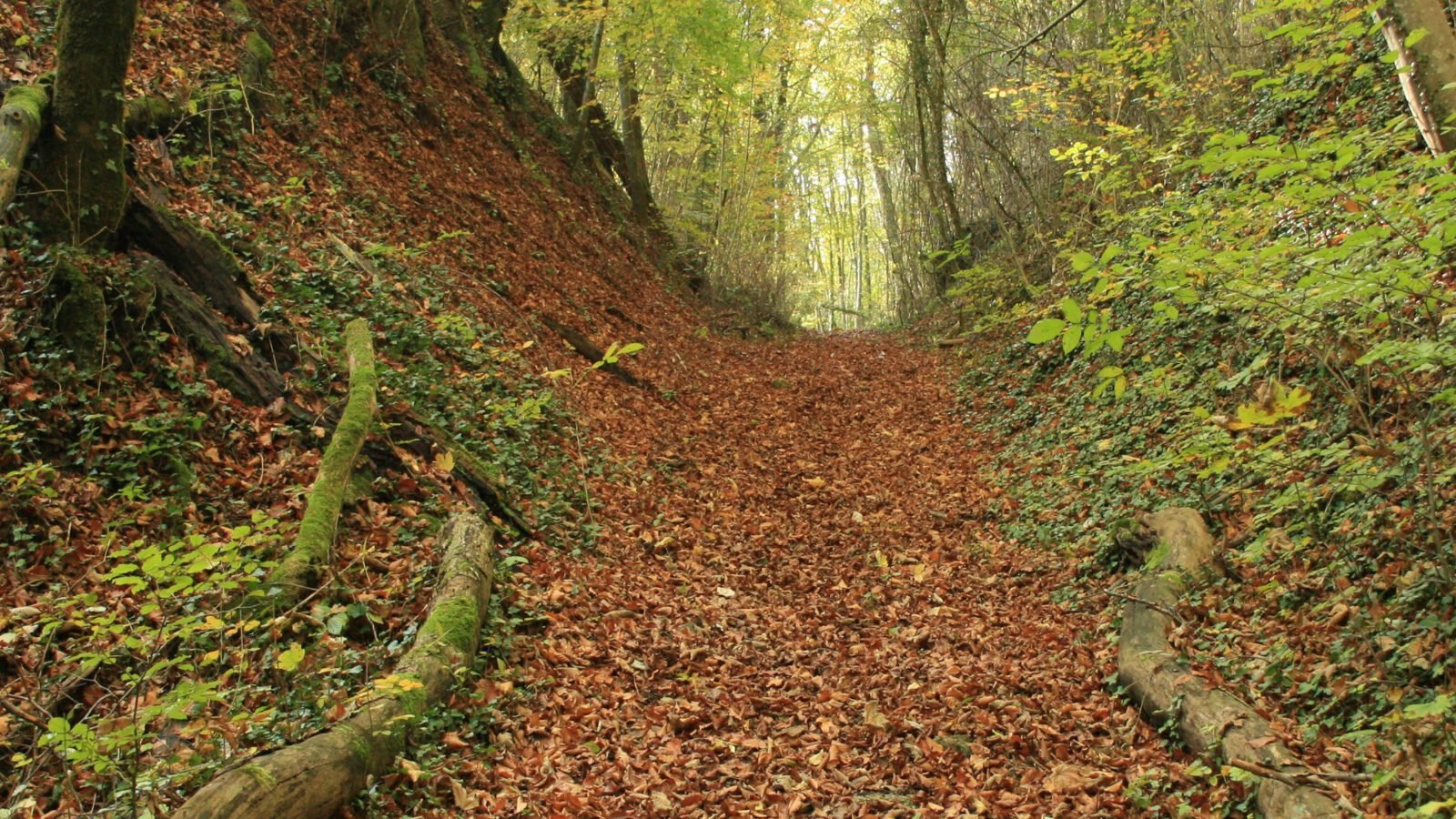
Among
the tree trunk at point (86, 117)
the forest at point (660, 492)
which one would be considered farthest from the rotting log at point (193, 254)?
the tree trunk at point (86, 117)

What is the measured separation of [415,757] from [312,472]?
250 cm

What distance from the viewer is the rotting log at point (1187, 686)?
3408 mm

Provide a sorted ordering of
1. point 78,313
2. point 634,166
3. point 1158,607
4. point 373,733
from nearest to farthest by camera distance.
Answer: point 373,733
point 1158,607
point 78,313
point 634,166

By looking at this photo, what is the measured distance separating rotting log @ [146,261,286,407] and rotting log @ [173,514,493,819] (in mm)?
1891

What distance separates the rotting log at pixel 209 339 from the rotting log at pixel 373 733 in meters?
1.89

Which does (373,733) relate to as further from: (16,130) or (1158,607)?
(16,130)

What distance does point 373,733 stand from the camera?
150 inches

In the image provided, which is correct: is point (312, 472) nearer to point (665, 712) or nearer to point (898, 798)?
point (665, 712)

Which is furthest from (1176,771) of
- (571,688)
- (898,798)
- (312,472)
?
(312,472)

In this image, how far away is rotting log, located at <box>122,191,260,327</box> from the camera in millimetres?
6164

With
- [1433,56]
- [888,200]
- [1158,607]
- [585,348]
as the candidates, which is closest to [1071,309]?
[1158,607]

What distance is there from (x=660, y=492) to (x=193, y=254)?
4.60 m

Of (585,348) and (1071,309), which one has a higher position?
(585,348)

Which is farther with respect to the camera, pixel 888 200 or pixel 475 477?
pixel 888 200
